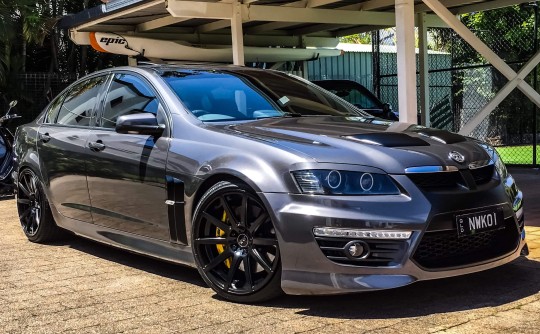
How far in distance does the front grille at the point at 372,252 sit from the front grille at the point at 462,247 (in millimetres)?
122

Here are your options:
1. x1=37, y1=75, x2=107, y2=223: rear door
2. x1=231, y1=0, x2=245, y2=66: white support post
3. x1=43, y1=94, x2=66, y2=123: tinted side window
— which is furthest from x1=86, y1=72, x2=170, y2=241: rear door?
x1=231, y1=0, x2=245, y2=66: white support post

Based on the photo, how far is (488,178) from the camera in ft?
13.7

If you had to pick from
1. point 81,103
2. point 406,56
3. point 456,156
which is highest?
point 406,56

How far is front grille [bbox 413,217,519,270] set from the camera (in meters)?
3.78

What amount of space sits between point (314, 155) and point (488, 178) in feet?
3.79

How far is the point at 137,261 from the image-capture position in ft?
18.0

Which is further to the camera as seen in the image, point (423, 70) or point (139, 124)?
point (423, 70)

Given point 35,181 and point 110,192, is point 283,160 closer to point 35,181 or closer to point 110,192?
point 110,192

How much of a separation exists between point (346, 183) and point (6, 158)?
8.36 metres

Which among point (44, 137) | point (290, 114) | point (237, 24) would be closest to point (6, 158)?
point (237, 24)

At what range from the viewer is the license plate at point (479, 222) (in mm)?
3831

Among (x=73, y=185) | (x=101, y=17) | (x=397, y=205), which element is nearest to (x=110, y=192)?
(x=73, y=185)

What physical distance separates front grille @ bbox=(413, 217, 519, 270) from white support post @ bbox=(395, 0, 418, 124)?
4.50m

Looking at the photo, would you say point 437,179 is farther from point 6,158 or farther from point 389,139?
point 6,158
